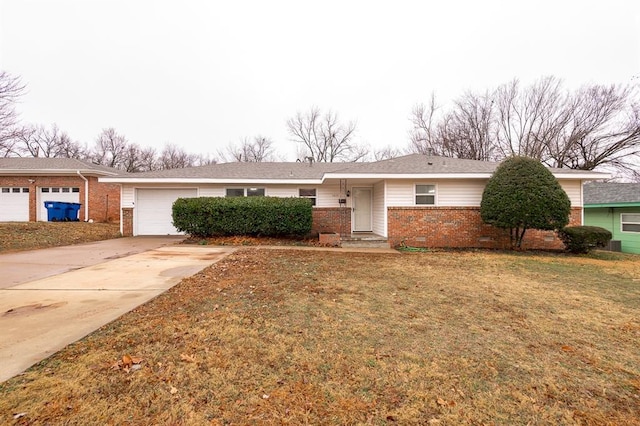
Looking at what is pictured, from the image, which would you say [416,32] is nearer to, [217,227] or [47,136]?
[217,227]

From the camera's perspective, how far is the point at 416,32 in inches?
595

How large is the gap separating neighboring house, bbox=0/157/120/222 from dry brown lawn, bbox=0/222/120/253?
3612 mm

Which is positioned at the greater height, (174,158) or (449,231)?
(174,158)

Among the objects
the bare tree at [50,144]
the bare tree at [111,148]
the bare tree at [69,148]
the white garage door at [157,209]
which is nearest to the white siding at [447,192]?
the white garage door at [157,209]

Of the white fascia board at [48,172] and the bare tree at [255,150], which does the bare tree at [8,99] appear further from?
the bare tree at [255,150]

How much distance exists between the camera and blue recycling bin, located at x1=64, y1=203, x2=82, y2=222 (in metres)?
15.9

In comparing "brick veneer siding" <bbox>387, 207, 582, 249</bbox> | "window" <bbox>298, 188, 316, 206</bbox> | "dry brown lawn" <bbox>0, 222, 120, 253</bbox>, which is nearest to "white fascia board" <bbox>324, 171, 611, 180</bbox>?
"brick veneer siding" <bbox>387, 207, 582, 249</bbox>

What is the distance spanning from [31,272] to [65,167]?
14659 millimetres

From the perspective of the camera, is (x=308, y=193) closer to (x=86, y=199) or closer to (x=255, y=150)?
(x=86, y=199)

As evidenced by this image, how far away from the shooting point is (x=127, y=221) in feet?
43.0

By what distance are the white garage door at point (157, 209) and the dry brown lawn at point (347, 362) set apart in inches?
378

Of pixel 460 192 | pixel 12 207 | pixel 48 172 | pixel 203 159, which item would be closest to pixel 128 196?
pixel 48 172

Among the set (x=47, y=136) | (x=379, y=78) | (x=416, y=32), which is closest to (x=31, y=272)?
(x=416, y=32)

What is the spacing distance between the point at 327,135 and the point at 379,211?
23571 millimetres
